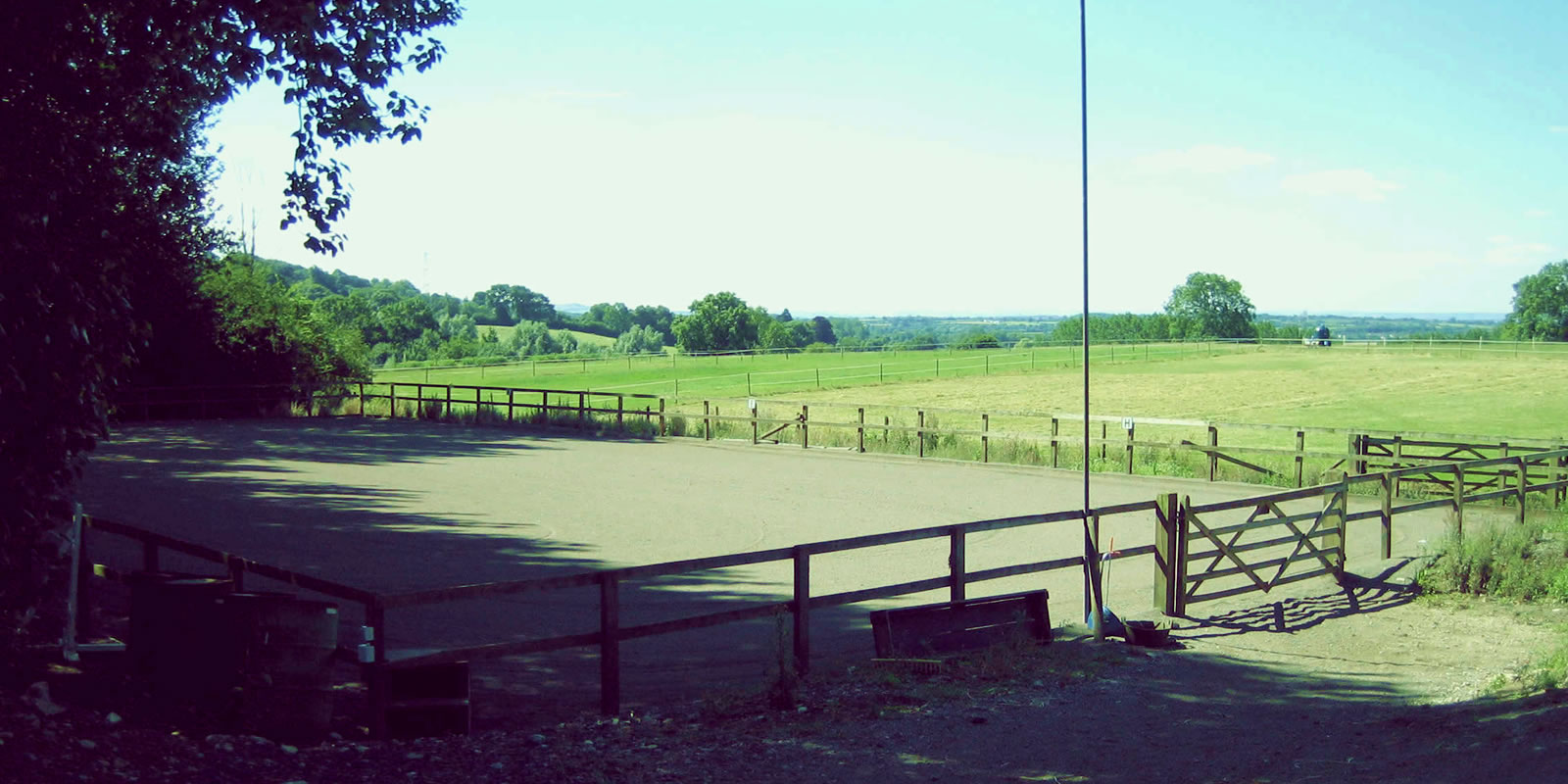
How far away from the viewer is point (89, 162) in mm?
7871

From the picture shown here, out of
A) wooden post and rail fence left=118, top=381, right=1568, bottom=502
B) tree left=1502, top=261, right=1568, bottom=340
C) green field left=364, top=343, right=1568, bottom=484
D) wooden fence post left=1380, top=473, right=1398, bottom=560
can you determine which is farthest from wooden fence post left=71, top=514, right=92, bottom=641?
tree left=1502, top=261, right=1568, bottom=340

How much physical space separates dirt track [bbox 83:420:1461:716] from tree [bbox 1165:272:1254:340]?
138651 millimetres

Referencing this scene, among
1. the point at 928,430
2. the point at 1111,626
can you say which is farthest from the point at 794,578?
the point at 928,430

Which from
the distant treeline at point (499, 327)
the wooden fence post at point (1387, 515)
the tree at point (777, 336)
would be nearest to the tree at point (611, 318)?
the distant treeline at point (499, 327)

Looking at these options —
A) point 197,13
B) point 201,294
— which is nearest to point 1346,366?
point 201,294

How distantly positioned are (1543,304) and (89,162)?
134 m

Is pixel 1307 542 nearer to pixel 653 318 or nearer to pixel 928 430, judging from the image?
pixel 928 430

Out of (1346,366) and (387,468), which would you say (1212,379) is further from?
(387,468)

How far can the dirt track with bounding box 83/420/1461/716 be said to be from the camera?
1065 cm

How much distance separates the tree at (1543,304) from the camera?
113875 mm

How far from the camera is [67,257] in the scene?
23.8 feet

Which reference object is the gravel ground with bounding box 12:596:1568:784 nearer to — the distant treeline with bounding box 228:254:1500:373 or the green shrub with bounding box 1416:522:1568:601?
the green shrub with bounding box 1416:522:1568:601

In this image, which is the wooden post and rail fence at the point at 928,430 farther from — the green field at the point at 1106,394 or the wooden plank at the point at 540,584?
the wooden plank at the point at 540,584

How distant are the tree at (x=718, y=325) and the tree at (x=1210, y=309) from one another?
6835 cm
